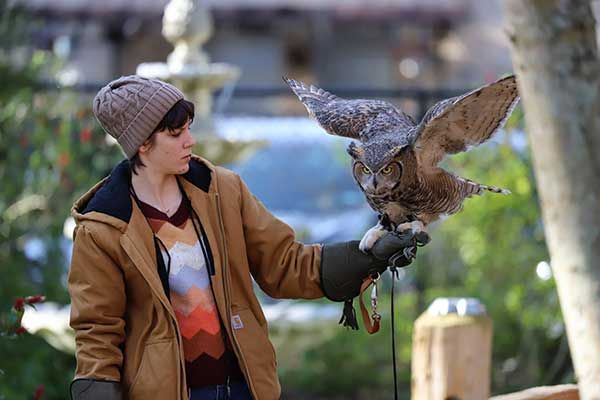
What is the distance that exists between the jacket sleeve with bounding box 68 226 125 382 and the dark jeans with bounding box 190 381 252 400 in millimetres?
200

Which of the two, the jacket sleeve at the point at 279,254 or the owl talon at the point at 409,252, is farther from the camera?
the jacket sleeve at the point at 279,254

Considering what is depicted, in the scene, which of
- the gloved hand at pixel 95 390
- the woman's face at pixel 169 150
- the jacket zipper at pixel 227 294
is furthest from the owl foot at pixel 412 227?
the gloved hand at pixel 95 390

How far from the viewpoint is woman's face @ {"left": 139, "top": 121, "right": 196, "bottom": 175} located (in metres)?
3.05

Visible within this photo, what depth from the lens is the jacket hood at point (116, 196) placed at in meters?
3.02

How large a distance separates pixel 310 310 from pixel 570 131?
4638mm

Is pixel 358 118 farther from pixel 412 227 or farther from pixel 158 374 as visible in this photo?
pixel 158 374

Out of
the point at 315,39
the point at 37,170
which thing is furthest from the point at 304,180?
the point at 315,39

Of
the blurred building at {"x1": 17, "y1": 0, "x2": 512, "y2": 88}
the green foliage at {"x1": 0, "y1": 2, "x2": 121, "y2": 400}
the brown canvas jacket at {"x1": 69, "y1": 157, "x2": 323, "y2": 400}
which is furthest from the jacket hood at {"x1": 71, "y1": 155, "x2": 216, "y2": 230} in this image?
the blurred building at {"x1": 17, "y1": 0, "x2": 512, "y2": 88}

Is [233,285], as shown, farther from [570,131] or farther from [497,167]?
[497,167]

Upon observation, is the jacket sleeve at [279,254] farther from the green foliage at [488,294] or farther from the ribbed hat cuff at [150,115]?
the green foliage at [488,294]

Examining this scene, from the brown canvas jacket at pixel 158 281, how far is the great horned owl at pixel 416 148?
26cm

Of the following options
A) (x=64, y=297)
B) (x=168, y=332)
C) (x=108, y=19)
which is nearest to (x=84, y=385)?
(x=168, y=332)

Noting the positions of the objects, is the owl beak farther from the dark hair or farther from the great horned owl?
the dark hair

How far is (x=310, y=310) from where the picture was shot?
6.81 m
